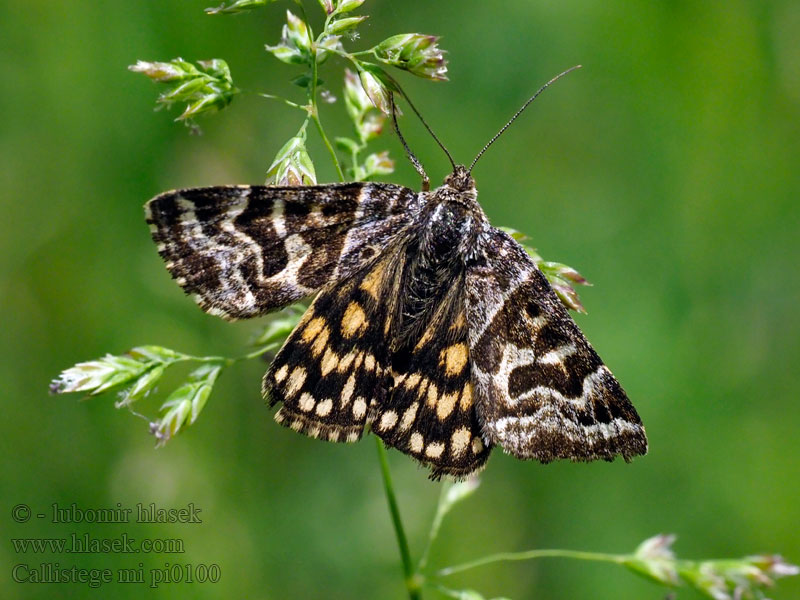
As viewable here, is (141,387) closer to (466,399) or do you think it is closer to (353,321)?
(353,321)

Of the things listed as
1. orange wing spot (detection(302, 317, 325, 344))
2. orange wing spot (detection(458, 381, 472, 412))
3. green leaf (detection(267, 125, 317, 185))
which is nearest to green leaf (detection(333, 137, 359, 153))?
green leaf (detection(267, 125, 317, 185))

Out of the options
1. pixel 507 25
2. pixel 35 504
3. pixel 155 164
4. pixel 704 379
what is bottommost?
pixel 35 504

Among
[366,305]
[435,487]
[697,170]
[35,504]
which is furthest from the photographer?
[697,170]

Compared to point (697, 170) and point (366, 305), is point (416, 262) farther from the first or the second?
point (697, 170)

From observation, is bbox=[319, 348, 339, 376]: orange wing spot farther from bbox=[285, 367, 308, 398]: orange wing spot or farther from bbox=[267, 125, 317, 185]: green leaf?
bbox=[267, 125, 317, 185]: green leaf

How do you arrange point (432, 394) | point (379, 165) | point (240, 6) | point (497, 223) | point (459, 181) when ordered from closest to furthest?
point (240, 6), point (432, 394), point (459, 181), point (379, 165), point (497, 223)

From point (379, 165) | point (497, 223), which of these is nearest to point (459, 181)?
point (379, 165)

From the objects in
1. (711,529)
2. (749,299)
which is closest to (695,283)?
(749,299)
